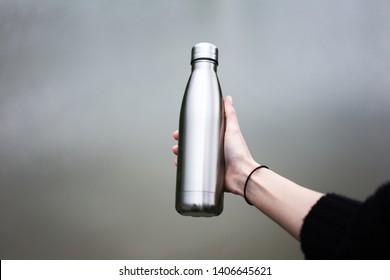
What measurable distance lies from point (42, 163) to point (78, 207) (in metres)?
0.23

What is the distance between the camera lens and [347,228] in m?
0.46

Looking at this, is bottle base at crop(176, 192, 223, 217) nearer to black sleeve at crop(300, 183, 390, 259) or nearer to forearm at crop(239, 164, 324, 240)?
forearm at crop(239, 164, 324, 240)

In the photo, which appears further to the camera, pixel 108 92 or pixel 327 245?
pixel 108 92

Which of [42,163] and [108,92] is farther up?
[108,92]

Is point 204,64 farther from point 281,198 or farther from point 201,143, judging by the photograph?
point 281,198

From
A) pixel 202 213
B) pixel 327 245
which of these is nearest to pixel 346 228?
pixel 327 245

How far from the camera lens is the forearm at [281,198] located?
55cm

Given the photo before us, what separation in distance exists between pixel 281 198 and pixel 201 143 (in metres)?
0.16

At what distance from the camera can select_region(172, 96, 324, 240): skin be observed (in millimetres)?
557

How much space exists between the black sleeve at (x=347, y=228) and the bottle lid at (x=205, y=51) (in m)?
0.33

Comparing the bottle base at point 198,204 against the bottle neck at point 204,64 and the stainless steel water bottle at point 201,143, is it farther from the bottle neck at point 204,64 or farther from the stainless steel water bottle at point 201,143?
the bottle neck at point 204,64

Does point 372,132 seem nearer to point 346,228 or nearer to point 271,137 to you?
point 271,137

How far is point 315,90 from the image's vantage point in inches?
59.6

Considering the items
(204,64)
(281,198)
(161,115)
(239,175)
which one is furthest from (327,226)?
(161,115)
